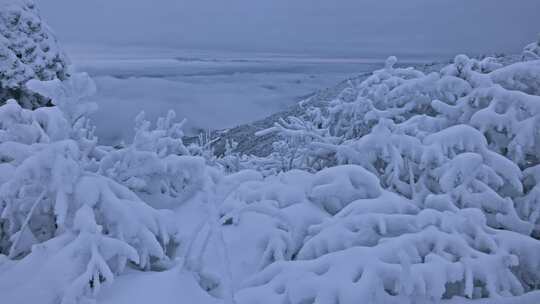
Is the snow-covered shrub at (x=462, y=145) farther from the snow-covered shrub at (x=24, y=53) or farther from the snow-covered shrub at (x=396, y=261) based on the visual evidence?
the snow-covered shrub at (x=24, y=53)

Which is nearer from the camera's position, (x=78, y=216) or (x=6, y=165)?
(x=78, y=216)

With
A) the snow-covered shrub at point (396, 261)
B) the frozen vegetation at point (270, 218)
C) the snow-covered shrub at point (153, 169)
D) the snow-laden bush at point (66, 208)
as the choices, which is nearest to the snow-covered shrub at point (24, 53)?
the frozen vegetation at point (270, 218)

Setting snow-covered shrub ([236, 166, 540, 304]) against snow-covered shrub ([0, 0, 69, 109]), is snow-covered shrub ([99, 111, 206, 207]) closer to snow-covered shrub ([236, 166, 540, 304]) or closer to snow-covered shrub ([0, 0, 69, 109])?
snow-covered shrub ([236, 166, 540, 304])

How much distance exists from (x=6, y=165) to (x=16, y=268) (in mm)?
780

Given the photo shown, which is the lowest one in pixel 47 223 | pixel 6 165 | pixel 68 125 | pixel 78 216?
pixel 47 223

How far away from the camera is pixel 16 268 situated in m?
2.79

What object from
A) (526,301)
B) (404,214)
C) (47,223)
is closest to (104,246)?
(47,223)

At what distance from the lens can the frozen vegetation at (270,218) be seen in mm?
2805

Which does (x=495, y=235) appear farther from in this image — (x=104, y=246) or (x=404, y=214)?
(x=104, y=246)

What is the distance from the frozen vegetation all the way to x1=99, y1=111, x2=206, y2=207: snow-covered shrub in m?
0.01

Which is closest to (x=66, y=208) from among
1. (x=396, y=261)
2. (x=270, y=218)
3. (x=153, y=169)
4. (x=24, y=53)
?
(x=153, y=169)

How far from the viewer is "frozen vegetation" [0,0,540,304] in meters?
2.80

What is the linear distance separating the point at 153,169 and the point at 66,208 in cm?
103

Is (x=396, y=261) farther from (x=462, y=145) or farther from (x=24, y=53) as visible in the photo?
(x=24, y=53)
